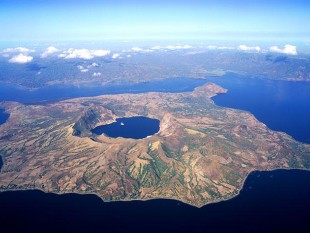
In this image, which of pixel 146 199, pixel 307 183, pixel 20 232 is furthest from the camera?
pixel 307 183

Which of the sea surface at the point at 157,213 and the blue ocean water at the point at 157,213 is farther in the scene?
the sea surface at the point at 157,213

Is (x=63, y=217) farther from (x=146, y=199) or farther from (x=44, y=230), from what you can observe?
(x=146, y=199)

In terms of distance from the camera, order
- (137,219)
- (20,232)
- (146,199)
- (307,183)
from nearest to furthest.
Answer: (20,232) → (137,219) → (146,199) → (307,183)

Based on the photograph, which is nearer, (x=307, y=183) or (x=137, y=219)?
(x=137, y=219)

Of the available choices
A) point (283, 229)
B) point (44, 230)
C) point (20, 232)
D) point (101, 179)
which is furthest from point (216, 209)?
point (20, 232)

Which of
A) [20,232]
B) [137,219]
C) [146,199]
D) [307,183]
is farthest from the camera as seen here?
[307,183]

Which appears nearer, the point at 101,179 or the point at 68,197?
the point at 68,197

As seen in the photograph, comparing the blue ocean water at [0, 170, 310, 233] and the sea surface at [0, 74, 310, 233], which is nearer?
the blue ocean water at [0, 170, 310, 233]

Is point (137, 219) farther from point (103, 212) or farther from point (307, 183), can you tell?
point (307, 183)

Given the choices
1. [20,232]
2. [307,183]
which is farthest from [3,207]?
[307,183]

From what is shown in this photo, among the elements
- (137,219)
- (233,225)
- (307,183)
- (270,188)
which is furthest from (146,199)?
(307,183)
